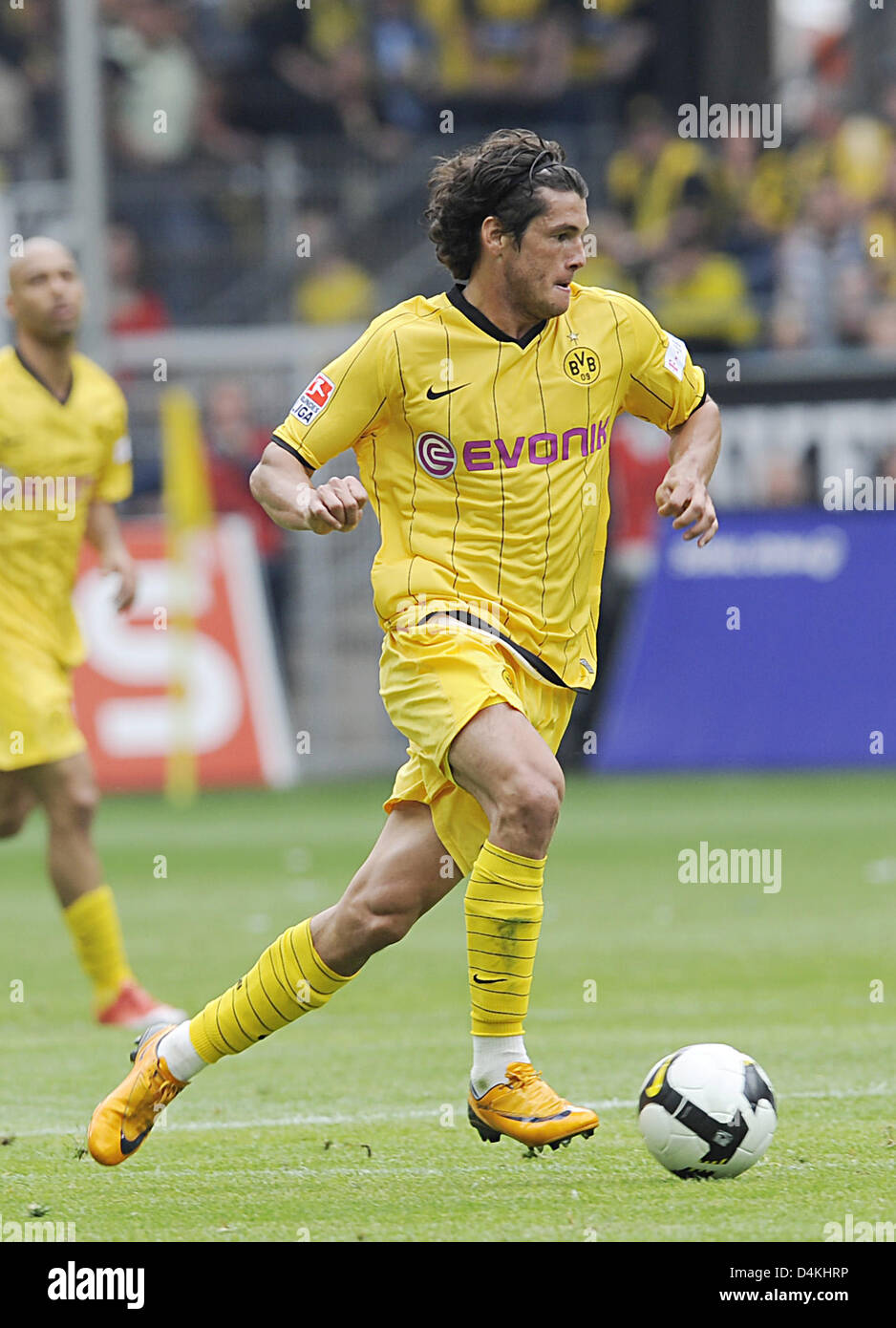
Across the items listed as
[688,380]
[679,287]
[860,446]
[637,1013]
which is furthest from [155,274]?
[688,380]

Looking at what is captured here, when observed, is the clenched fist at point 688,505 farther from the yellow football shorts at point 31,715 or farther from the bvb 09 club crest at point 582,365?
the yellow football shorts at point 31,715

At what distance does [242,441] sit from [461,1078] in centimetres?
1074

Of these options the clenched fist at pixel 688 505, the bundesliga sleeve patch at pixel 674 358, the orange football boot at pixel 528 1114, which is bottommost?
the orange football boot at pixel 528 1114

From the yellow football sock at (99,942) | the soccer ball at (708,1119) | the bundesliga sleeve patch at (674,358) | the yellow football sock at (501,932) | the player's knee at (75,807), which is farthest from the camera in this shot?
the player's knee at (75,807)

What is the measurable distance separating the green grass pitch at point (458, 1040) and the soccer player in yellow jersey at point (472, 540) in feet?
1.00

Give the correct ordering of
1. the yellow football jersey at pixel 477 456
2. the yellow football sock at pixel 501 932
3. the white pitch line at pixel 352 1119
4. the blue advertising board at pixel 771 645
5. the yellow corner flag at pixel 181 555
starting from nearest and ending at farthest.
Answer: the yellow football sock at pixel 501 932 → the yellow football jersey at pixel 477 456 → the white pitch line at pixel 352 1119 → the yellow corner flag at pixel 181 555 → the blue advertising board at pixel 771 645

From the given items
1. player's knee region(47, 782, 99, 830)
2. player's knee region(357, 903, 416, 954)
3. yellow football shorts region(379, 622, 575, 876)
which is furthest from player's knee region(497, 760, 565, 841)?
player's knee region(47, 782, 99, 830)

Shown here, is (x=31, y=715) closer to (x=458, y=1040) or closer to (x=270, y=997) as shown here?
(x=458, y=1040)

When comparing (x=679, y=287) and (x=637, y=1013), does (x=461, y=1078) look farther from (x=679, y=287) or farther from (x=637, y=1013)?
(x=679, y=287)

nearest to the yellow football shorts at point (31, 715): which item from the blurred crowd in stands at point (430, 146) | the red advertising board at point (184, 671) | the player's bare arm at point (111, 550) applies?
the player's bare arm at point (111, 550)

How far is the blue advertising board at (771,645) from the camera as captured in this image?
15000mm

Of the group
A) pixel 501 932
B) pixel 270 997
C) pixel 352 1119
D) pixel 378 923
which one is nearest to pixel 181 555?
pixel 352 1119

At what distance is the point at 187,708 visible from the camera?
15117 mm
